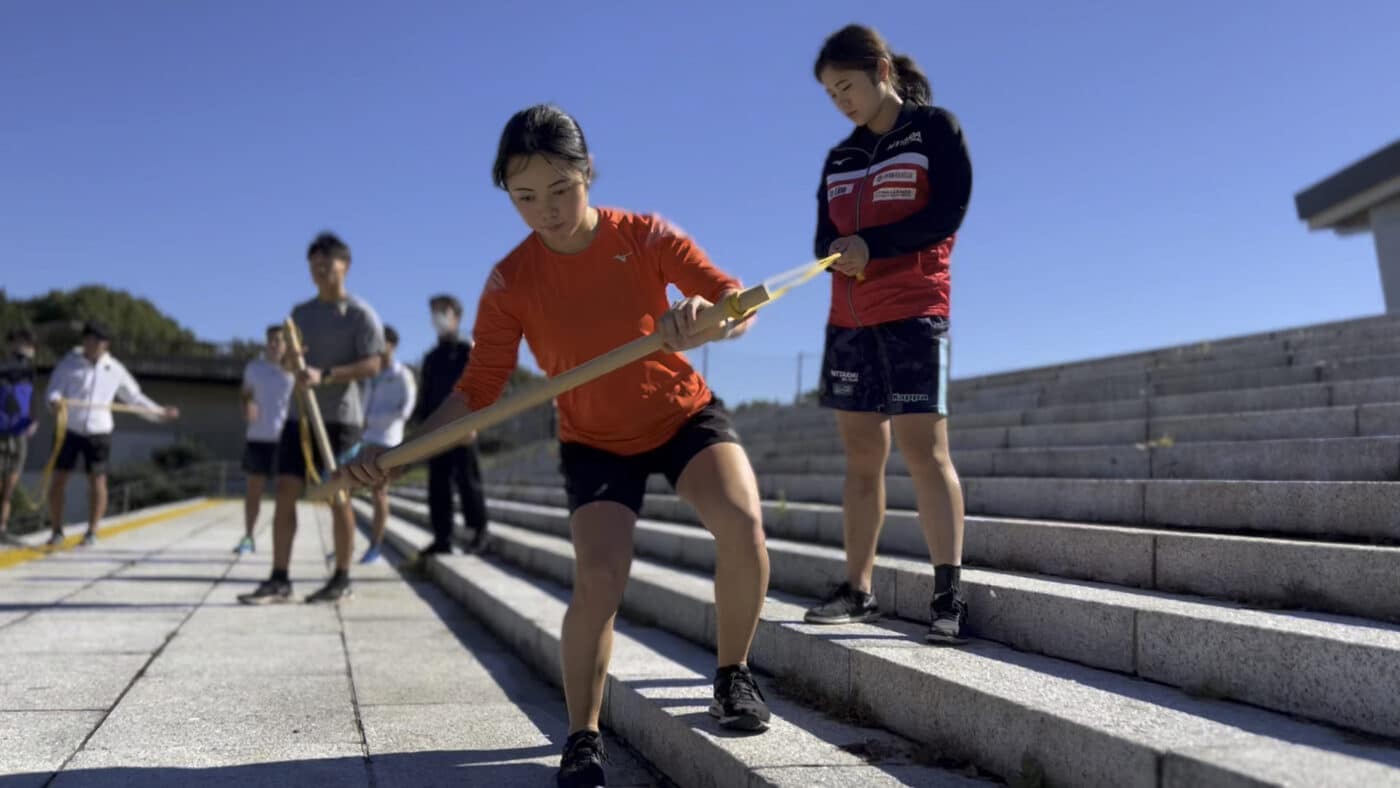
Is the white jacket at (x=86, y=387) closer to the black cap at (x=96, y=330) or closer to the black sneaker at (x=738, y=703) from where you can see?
the black cap at (x=96, y=330)

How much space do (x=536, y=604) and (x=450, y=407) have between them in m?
2.46

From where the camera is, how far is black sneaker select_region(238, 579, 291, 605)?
5876mm

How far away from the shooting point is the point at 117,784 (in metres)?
2.65

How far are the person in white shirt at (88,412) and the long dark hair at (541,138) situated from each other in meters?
7.35

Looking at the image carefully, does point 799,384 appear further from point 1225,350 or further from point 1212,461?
point 1212,461

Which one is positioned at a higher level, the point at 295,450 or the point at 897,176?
the point at 897,176

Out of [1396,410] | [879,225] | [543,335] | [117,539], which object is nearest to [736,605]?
Result: [543,335]

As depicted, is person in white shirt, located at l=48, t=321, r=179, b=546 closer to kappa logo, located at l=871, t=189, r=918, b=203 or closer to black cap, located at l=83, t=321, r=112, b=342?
black cap, located at l=83, t=321, r=112, b=342

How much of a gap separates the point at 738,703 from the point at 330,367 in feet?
13.1

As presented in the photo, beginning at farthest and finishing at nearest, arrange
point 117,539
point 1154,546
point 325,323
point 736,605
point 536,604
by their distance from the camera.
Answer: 1. point 117,539
2. point 325,323
3. point 536,604
4. point 1154,546
5. point 736,605

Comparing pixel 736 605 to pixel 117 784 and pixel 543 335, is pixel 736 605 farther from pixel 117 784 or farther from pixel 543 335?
pixel 117 784

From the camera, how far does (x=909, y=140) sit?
318 cm

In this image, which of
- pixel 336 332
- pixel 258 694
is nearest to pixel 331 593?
pixel 336 332

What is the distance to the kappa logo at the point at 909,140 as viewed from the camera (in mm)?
3164
